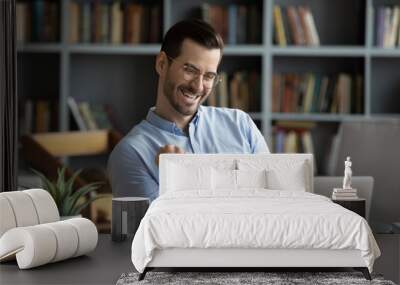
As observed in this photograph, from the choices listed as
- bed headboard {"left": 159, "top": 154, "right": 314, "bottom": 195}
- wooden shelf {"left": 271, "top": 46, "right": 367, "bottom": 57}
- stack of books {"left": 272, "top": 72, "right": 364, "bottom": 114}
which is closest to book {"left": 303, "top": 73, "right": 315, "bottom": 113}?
stack of books {"left": 272, "top": 72, "right": 364, "bottom": 114}

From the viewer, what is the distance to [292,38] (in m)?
6.28

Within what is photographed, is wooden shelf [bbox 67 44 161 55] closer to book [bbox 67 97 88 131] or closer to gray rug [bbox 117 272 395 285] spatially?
book [bbox 67 97 88 131]

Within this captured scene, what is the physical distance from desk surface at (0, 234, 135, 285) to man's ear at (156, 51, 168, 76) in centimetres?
166

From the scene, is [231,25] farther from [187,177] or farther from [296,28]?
[187,177]

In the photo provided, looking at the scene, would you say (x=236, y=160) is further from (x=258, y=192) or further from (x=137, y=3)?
(x=137, y=3)

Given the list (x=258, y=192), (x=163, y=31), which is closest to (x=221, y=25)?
(x=163, y=31)

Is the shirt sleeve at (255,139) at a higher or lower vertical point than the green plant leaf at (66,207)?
higher

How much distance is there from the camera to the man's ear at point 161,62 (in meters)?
5.98

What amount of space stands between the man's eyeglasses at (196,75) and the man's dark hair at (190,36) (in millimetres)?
92

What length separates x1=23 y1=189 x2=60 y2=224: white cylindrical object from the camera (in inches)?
177

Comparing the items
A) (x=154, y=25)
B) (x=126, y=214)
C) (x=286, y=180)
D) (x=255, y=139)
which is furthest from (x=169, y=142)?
(x=154, y=25)

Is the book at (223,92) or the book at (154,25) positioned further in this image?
the book at (154,25)

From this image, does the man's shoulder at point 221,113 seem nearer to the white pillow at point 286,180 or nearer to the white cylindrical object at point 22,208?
the white pillow at point 286,180

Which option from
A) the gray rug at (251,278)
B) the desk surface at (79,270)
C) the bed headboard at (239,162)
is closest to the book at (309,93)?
the bed headboard at (239,162)
